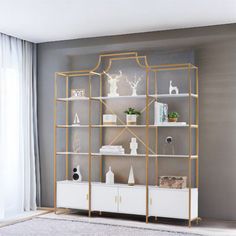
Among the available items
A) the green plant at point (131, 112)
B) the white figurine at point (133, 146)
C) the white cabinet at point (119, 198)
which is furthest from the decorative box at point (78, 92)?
the white cabinet at point (119, 198)

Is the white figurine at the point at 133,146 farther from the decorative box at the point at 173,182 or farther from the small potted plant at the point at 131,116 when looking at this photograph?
the decorative box at the point at 173,182

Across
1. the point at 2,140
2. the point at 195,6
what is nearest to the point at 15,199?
the point at 2,140

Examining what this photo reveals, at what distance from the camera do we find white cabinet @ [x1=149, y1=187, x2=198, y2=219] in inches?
217

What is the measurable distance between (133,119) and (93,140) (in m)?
0.81

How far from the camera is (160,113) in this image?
5.80m

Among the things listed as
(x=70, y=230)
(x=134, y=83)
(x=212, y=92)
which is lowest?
(x=70, y=230)

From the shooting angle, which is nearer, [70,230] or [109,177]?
[70,230]

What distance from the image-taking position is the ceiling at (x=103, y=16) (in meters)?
→ 4.90

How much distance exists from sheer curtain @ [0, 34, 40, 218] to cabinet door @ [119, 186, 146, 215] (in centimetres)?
154

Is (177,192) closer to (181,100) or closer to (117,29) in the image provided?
(181,100)

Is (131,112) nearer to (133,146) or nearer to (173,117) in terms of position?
(133,146)

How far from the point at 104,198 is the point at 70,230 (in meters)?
0.83

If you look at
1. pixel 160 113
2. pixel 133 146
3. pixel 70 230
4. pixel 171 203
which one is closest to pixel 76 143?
pixel 133 146

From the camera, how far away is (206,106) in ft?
19.5
